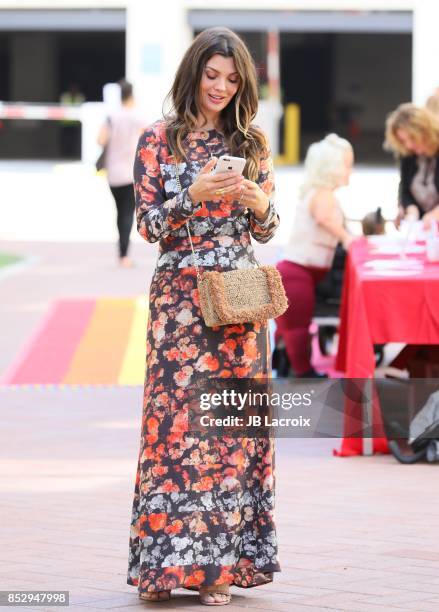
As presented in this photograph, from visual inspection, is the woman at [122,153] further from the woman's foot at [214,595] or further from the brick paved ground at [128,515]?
the woman's foot at [214,595]

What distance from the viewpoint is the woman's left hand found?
4762mm

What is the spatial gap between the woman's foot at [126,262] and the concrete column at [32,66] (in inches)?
1264

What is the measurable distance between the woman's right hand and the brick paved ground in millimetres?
1346

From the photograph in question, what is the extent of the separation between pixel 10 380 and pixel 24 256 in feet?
25.3

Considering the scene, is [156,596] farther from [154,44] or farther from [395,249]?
[154,44]

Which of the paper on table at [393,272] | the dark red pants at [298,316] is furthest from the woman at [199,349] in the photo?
the dark red pants at [298,316]

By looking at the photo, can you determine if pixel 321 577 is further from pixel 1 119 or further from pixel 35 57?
pixel 35 57

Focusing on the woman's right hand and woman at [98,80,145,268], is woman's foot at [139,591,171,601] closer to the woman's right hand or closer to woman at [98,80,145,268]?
the woman's right hand

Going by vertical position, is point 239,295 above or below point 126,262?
above

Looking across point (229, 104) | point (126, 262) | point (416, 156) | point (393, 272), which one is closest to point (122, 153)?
point (126, 262)

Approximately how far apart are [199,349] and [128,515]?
70.7 inches

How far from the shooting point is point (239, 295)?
4.84 metres

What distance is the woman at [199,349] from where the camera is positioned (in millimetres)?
4828

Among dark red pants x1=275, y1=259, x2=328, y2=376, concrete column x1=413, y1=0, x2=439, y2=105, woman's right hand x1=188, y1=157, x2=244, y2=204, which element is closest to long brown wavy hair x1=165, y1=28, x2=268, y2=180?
woman's right hand x1=188, y1=157, x2=244, y2=204
